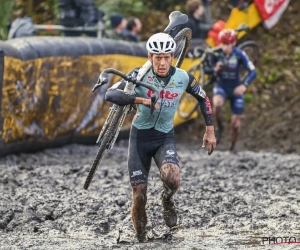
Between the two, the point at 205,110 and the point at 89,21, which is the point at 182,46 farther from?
the point at 89,21

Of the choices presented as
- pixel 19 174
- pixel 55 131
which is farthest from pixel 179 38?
pixel 55 131

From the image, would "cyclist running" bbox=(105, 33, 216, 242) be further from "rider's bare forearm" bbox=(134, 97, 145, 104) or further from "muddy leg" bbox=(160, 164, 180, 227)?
"rider's bare forearm" bbox=(134, 97, 145, 104)

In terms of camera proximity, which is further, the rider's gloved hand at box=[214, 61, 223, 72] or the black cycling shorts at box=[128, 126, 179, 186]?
the rider's gloved hand at box=[214, 61, 223, 72]

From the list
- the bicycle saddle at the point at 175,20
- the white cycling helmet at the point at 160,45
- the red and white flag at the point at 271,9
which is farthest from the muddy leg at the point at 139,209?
the red and white flag at the point at 271,9

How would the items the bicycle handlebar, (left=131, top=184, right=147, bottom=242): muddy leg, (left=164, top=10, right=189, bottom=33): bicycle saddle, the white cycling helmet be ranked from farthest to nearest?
(left=164, top=10, right=189, bottom=33): bicycle saddle, (left=131, top=184, right=147, bottom=242): muddy leg, the white cycling helmet, the bicycle handlebar

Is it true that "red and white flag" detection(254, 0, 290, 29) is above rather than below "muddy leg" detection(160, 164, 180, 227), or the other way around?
above

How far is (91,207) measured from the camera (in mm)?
9938

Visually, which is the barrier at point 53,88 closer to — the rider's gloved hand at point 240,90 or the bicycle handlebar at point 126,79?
the rider's gloved hand at point 240,90

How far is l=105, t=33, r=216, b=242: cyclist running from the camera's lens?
26.9 feet

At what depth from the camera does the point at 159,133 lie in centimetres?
852

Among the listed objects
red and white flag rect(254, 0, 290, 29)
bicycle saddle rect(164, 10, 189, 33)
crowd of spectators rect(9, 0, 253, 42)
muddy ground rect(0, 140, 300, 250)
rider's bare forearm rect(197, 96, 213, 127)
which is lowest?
muddy ground rect(0, 140, 300, 250)

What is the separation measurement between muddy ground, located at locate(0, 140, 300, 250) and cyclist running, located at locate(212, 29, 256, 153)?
2262 millimetres

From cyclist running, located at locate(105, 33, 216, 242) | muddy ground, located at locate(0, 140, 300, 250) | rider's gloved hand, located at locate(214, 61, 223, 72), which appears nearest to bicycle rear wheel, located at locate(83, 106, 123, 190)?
cyclist running, located at locate(105, 33, 216, 242)

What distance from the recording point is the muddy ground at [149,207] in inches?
330
